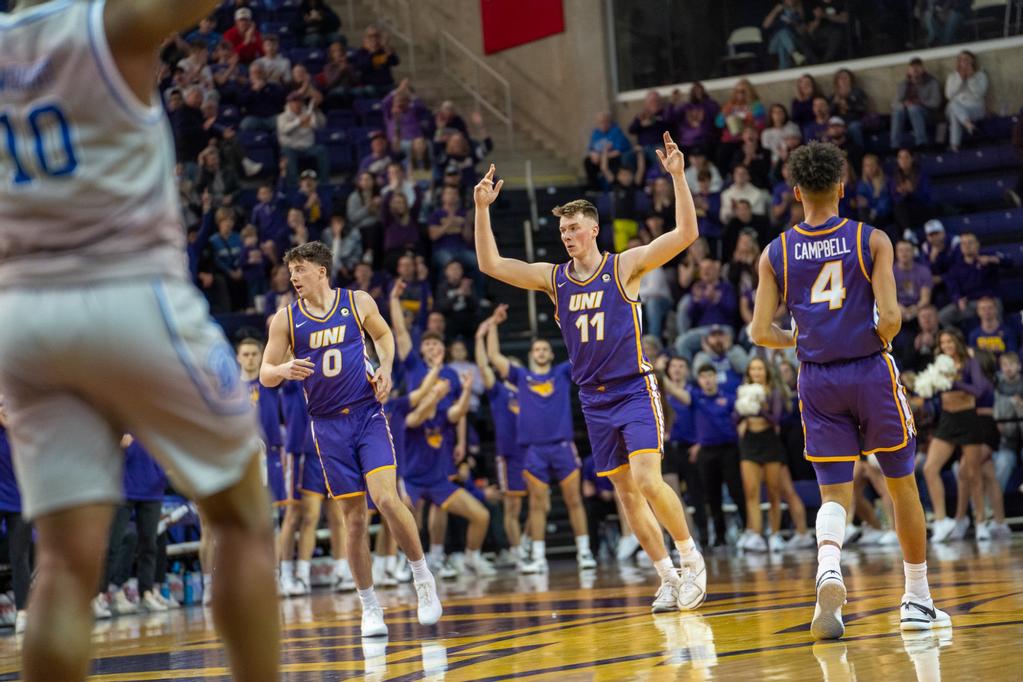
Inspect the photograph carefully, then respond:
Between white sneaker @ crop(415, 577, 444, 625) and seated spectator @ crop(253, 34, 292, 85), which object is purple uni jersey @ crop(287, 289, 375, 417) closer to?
white sneaker @ crop(415, 577, 444, 625)

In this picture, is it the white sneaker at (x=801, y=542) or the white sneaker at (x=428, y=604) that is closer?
the white sneaker at (x=428, y=604)

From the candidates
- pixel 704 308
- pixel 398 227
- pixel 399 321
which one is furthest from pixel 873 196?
pixel 399 321

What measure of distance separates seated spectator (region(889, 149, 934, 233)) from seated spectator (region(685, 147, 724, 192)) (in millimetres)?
2400

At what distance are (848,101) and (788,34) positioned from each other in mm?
2122

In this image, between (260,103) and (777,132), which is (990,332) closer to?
(777,132)

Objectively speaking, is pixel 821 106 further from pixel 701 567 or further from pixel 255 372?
pixel 701 567

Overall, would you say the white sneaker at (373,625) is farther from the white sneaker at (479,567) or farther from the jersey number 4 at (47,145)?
the white sneaker at (479,567)

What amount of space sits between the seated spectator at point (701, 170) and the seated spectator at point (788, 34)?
2562 millimetres

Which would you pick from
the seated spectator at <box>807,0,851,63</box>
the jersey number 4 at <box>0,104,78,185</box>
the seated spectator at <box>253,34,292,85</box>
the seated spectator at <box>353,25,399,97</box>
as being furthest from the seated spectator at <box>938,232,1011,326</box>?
the jersey number 4 at <box>0,104,78,185</box>

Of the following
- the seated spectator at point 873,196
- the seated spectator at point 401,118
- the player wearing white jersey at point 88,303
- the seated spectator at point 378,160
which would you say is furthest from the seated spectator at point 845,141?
the player wearing white jersey at point 88,303

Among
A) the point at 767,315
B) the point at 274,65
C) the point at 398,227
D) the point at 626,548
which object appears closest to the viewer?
the point at 767,315

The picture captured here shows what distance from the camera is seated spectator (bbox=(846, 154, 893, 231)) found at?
17.0 m

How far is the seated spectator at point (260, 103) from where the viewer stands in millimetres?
19844

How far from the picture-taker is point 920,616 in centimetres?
630
